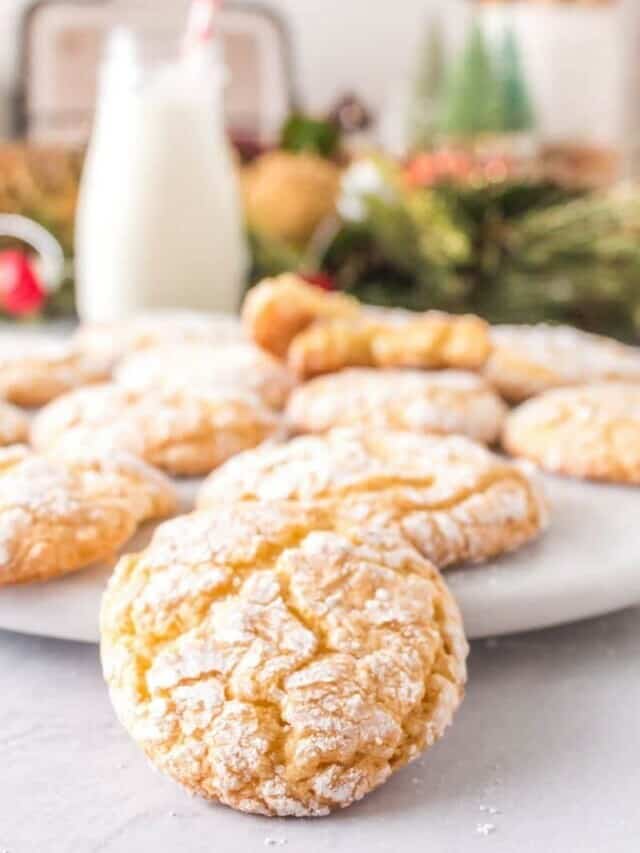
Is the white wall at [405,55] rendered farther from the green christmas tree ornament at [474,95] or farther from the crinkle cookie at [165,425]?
the crinkle cookie at [165,425]

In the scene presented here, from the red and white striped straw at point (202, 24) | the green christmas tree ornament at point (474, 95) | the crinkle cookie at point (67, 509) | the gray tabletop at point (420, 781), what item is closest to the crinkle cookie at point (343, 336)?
the crinkle cookie at point (67, 509)

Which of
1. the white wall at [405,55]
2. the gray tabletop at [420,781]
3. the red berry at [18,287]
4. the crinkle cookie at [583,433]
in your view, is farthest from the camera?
the white wall at [405,55]

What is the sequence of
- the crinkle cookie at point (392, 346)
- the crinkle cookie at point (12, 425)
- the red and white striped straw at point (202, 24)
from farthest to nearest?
the red and white striped straw at point (202, 24), the crinkle cookie at point (392, 346), the crinkle cookie at point (12, 425)

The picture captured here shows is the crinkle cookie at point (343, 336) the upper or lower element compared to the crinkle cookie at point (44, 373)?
upper

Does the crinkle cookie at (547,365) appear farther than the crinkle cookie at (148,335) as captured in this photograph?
No

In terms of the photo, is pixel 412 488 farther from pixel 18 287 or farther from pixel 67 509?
pixel 18 287

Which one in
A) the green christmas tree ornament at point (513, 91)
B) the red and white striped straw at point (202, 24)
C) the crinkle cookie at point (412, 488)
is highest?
the red and white striped straw at point (202, 24)

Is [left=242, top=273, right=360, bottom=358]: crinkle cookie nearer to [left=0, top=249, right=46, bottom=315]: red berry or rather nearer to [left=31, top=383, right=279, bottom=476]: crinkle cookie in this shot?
[left=31, top=383, right=279, bottom=476]: crinkle cookie
